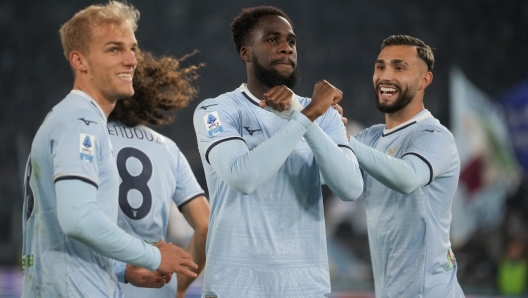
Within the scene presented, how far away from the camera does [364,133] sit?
3.43 meters

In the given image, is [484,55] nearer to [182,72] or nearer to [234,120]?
[182,72]

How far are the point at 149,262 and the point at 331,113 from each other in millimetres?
892

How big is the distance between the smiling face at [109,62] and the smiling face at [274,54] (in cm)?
50

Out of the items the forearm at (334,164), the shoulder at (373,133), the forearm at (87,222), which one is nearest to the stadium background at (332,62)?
the shoulder at (373,133)

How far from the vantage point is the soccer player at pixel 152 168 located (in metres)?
2.94

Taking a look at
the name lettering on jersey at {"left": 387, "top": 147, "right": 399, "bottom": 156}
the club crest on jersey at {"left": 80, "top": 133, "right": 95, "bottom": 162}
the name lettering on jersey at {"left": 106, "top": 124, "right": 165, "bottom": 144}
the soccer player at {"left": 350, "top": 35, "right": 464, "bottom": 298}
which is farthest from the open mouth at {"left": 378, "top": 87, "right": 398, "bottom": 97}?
the club crest on jersey at {"left": 80, "top": 133, "right": 95, "bottom": 162}

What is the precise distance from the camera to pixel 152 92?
10.7 feet

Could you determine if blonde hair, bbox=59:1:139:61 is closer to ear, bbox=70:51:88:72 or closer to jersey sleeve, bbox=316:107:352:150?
ear, bbox=70:51:88:72

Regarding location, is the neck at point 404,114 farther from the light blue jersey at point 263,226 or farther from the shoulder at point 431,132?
the light blue jersey at point 263,226

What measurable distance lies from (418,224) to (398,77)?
0.71 m

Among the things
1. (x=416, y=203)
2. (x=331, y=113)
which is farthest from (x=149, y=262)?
(x=416, y=203)

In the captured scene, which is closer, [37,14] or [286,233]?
[286,233]

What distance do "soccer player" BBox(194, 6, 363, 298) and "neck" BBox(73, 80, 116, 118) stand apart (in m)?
0.32

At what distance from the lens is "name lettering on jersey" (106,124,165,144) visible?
9.86 ft
